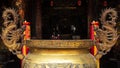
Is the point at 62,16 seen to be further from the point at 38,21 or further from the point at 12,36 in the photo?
the point at 12,36

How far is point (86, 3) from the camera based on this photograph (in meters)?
9.86

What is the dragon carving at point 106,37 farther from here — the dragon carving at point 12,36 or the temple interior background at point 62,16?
the temple interior background at point 62,16

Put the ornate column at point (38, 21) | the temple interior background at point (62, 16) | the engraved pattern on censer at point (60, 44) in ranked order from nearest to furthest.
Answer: the engraved pattern on censer at point (60, 44), the temple interior background at point (62, 16), the ornate column at point (38, 21)

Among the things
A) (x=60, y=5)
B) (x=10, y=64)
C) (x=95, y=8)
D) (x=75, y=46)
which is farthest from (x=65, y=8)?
(x=75, y=46)

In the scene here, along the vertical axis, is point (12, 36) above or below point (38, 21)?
above

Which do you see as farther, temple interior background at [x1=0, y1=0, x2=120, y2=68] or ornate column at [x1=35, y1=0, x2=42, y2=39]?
ornate column at [x1=35, y1=0, x2=42, y2=39]

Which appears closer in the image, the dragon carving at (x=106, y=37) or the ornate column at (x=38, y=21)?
the dragon carving at (x=106, y=37)

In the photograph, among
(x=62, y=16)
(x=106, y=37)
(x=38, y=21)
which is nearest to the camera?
(x=106, y=37)

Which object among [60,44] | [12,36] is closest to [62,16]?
[12,36]

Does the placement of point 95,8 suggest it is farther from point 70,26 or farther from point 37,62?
point 37,62

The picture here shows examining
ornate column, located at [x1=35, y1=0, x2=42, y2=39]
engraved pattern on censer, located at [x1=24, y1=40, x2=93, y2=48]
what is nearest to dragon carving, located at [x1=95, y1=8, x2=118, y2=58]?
engraved pattern on censer, located at [x1=24, y1=40, x2=93, y2=48]

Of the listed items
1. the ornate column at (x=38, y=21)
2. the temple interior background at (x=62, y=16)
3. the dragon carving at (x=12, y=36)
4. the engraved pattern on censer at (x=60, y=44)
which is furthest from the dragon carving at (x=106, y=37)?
the ornate column at (x=38, y=21)

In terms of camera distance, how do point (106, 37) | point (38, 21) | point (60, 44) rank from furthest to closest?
point (38, 21) → point (106, 37) → point (60, 44)

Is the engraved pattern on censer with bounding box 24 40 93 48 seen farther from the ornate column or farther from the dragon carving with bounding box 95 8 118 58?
the ornate column
